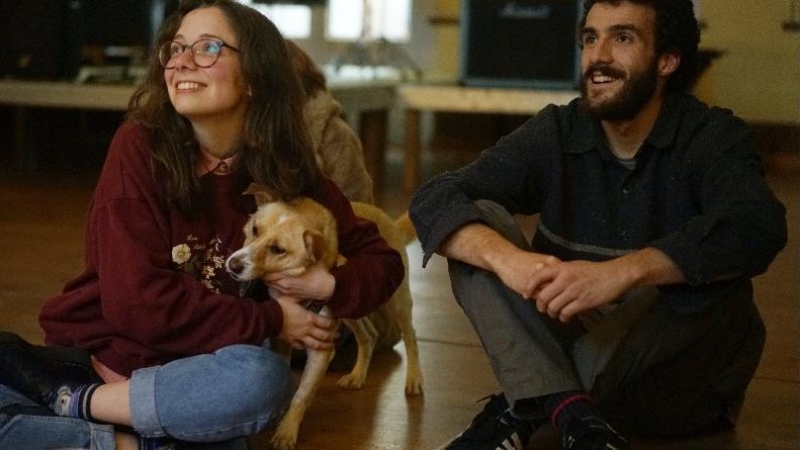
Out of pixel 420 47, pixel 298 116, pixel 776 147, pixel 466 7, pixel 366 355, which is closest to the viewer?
pixel 298 116

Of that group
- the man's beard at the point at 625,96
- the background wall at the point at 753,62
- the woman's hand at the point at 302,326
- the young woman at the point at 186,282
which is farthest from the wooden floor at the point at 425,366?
the background wall at the point at 753,62

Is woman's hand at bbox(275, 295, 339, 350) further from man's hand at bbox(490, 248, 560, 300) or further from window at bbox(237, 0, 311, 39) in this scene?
window at bbox(237, 0, 311, 39)

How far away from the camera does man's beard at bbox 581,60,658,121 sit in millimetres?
2557

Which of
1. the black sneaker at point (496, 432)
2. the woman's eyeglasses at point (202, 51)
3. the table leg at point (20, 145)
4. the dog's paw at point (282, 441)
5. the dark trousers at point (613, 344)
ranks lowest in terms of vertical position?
the table leg at point (20, 145)

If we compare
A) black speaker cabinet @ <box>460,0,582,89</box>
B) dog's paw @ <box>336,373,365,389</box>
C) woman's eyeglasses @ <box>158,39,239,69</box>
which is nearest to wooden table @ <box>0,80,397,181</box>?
black speaker cabinet @ <box>460,0,582,89</box>

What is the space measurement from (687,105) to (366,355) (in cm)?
106

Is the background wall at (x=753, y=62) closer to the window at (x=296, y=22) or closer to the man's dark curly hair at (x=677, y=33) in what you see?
the window at (x=296, y=22)

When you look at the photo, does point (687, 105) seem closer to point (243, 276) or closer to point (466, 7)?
point (243, 276)

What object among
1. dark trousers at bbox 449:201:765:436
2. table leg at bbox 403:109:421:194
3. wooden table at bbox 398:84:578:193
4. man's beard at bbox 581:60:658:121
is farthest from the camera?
table leg at bbox 403:109:421:194

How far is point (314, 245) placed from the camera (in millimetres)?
2420

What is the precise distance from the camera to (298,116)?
2.49m

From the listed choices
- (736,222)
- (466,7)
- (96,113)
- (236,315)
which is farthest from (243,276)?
(96,113)

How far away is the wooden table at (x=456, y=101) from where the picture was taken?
21.6 ft

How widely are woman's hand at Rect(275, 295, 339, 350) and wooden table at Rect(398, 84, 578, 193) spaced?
4.22 meters
